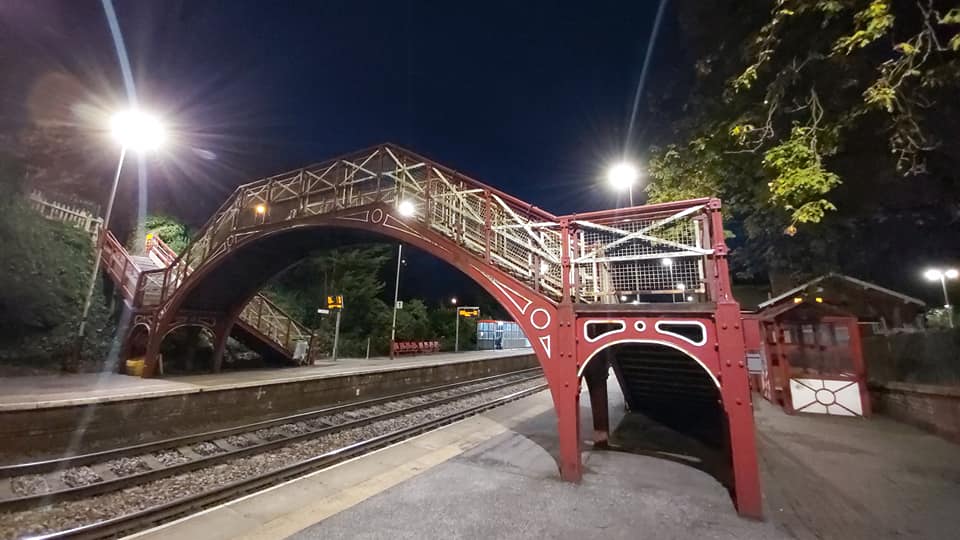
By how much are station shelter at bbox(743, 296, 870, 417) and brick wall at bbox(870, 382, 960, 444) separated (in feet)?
1.62

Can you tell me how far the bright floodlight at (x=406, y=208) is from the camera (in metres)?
8.66

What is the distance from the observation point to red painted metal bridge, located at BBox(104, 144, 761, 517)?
16.8 ft

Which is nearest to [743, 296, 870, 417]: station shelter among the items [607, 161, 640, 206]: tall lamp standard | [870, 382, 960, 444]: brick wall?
[870, 382, 960, 444]: brick wall

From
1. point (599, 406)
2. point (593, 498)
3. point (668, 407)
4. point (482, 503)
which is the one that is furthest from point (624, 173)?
point (482, 503)

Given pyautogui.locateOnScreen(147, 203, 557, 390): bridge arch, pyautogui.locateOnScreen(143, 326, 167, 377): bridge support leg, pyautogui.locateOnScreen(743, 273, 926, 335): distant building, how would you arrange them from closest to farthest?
pyautogui.locateOnScreen(147, 203, 557, 390): bridge arch
pyautogui.locateOnScreen(743, 273, 926, 335): distant building
pyautogui.locateOnScreen(143, 326, 167, 377): bridge support leg

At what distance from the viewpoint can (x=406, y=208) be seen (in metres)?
8.80

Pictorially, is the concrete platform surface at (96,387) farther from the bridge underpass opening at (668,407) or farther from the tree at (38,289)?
the bridge underpass opening at (668,407)

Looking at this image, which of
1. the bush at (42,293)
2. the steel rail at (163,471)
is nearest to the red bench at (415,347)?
the bush at (42,293)

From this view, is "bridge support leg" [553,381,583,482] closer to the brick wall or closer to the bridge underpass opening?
the bridge underpass opening

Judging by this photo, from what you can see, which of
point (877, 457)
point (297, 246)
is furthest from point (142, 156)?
point (877, 457)

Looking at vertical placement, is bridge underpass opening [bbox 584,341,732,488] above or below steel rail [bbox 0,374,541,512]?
above

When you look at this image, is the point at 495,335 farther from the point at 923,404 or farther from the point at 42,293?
the point at 923,404

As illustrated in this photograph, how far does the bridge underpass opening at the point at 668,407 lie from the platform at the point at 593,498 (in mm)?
651

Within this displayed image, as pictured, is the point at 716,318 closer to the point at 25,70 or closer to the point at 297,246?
the point at 297,246
